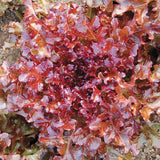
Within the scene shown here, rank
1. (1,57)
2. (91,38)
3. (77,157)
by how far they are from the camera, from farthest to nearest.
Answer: (1,57) → (77,157) → (91,38)

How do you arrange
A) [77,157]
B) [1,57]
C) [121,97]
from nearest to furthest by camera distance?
[121,97] < [77,157] < [1,57]

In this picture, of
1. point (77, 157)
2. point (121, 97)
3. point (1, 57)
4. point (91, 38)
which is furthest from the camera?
point (1, 57)

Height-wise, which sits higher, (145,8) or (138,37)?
(145,8)

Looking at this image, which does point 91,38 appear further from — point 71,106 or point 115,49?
point 71,106

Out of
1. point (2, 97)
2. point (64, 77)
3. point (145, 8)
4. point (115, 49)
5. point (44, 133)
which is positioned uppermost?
point (145, 8)

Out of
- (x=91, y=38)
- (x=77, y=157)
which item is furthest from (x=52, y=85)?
(x=77, y=157)

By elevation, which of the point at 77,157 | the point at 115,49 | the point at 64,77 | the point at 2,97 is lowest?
the point at 77,157

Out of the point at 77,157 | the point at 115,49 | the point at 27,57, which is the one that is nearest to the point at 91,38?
the point at 115,49

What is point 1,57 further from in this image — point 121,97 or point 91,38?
point 121,97

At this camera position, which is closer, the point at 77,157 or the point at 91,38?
the point at 91,38
